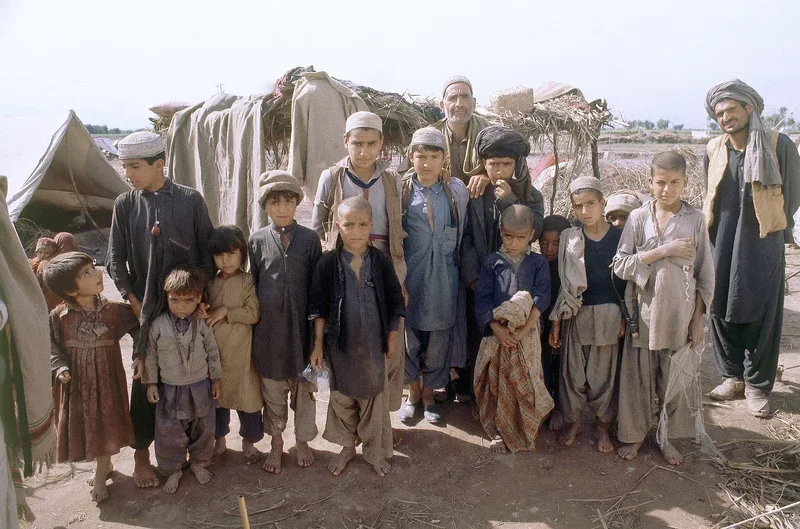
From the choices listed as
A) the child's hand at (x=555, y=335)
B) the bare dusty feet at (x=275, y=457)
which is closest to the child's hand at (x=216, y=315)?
the bare dusty feet at (x=275, y=457)

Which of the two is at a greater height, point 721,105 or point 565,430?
point 721,105

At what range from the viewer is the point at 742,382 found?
13.3ft

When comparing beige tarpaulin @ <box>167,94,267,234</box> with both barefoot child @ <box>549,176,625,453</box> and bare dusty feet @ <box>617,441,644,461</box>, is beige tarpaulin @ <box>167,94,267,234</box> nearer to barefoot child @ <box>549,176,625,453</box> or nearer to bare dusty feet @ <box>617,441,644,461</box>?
barefoot child @ <box>549,176,625,453</box>

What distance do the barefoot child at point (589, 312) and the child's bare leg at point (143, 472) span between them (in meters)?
2.42

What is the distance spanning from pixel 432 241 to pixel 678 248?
136 cm

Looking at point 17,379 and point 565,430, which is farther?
point 565,430

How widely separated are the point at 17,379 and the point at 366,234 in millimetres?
1649

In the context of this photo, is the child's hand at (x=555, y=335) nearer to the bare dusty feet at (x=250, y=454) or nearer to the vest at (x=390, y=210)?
the vest at (x=390, y=210)

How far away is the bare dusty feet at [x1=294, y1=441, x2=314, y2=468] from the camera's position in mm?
3258

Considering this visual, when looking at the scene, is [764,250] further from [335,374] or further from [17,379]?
[17,379]

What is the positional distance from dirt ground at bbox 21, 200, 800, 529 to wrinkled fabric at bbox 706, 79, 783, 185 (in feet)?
5.43

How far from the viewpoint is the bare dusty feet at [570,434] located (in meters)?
3.45

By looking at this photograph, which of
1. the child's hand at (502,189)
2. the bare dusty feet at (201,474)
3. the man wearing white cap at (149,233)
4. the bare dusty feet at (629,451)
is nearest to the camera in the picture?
the man wearing white cap at (149,233)

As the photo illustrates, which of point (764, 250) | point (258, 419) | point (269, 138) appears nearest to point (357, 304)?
point (258, 419)
